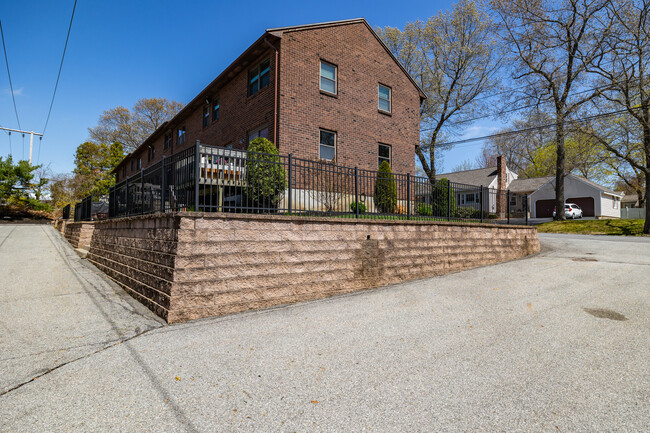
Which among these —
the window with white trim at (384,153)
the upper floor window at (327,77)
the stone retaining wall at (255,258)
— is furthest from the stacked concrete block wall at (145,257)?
the window with white trim at (384,153)

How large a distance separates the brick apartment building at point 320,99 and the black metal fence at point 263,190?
13.8ft

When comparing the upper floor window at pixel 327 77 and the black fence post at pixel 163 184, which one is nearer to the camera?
the black fence post at pixel 163 184

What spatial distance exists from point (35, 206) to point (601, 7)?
47.2 metres

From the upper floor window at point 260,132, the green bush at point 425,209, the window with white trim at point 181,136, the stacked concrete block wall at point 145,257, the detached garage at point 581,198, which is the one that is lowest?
the stacked concrete block wall at point 145,257

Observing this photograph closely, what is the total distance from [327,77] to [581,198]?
3516 cm

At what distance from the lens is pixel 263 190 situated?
18.5 feet

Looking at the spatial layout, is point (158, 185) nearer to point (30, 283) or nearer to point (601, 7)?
point (30, 283)

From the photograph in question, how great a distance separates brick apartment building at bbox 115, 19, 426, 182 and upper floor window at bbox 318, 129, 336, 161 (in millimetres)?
39

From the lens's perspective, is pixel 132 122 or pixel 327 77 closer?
pixel 327 77

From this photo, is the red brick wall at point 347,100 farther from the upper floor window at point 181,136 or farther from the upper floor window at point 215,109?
the upper floor window at point 181,136

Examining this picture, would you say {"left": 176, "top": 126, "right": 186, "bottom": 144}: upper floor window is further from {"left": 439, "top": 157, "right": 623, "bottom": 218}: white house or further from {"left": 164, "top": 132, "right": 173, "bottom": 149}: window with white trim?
{"left": 439, "top": 157, "right": 623, "bottom": 218}: white house

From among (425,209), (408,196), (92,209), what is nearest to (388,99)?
(425,209)

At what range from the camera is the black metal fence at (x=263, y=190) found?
5645 mm

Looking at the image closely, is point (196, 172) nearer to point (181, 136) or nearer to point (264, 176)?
point (264, 176)
